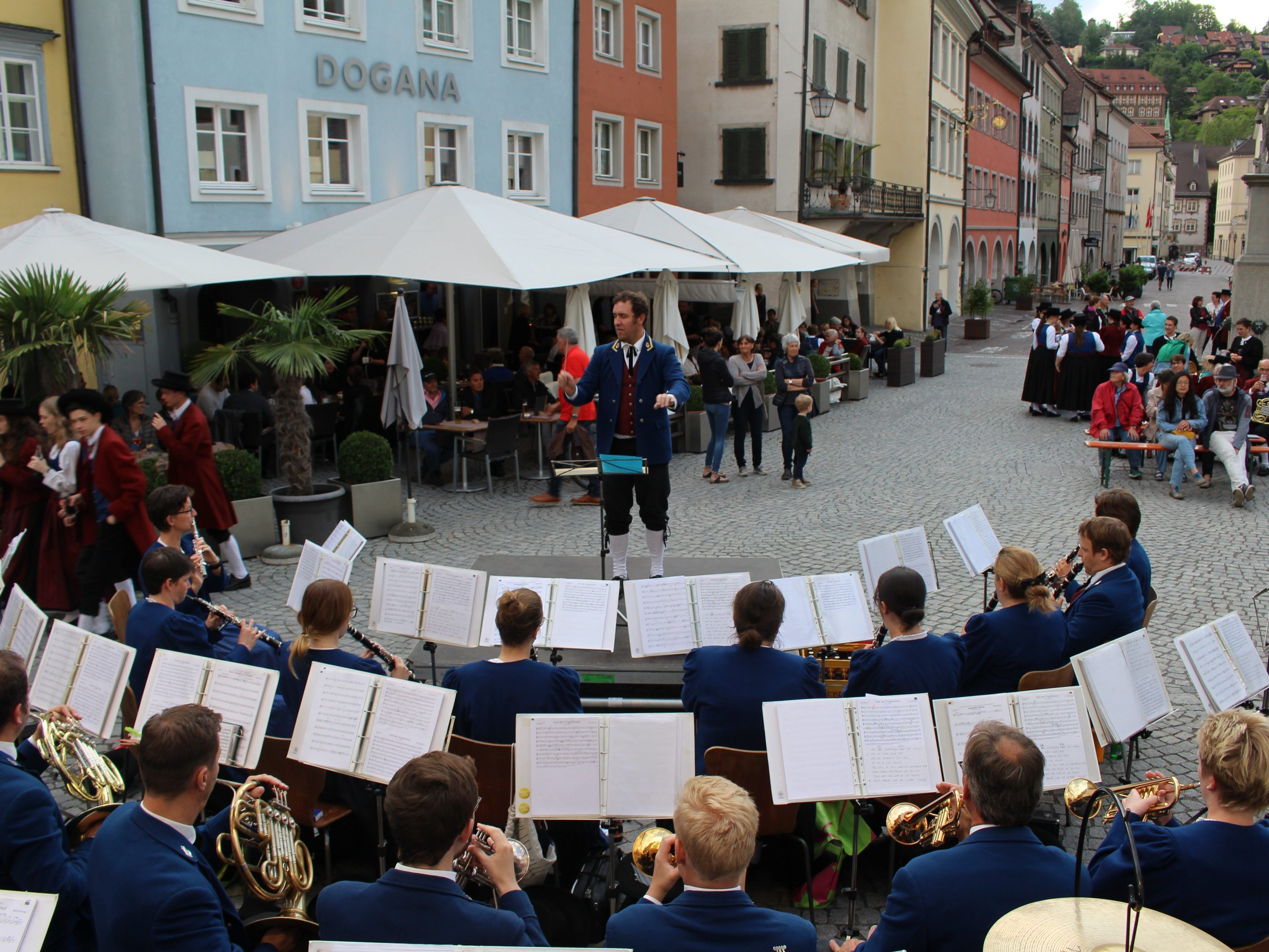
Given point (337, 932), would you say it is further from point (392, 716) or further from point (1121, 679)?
point (1121, 679)

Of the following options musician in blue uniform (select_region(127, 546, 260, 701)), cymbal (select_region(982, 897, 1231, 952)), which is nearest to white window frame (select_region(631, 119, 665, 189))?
musician in blue uniform (select_region(127, 546, 260, 701))

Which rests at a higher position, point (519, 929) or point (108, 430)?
point (108, 430)

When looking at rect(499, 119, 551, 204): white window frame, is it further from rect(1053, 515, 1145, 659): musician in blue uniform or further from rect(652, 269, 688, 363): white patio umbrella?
rect(1053, 515, 1145, 659): musician in blue uniform

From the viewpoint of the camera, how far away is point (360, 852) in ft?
17.6

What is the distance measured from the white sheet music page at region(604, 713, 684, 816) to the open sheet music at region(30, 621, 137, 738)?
2.21 meters

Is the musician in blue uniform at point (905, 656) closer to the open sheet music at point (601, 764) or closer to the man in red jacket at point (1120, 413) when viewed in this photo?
the open sheet music at point (601, 764)

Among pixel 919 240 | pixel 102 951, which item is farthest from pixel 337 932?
pixel 919 240

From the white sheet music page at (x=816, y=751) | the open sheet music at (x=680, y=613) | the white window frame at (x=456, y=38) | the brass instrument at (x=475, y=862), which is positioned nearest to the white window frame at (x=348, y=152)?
the white window frame at (x=456, y=38)

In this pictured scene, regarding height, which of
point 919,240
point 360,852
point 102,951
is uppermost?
point 919,240

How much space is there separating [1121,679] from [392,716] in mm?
3189

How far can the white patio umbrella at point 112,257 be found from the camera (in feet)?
34.7

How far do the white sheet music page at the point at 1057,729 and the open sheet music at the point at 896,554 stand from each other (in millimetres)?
2024

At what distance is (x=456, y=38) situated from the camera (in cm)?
2059

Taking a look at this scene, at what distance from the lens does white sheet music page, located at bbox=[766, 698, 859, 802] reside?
4.19 meters
